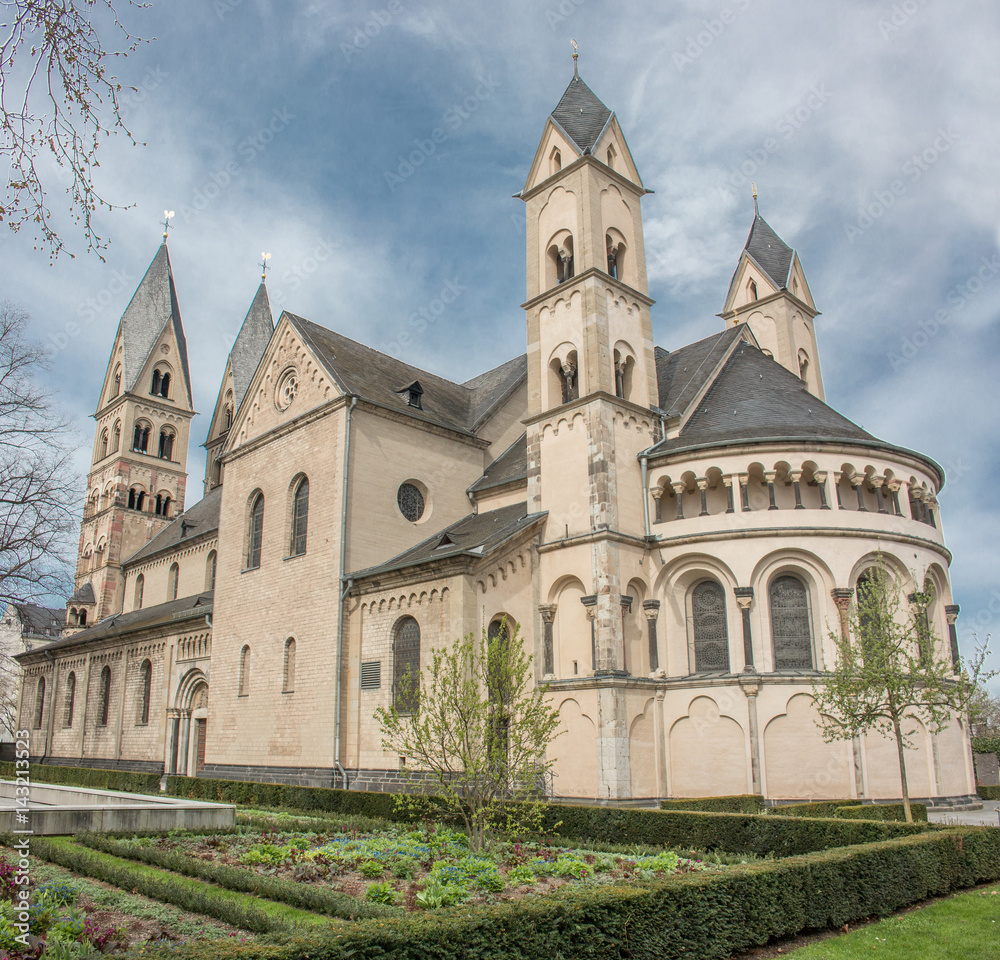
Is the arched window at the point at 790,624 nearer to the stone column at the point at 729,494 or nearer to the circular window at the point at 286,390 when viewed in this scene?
the stone column at the point at 729,494

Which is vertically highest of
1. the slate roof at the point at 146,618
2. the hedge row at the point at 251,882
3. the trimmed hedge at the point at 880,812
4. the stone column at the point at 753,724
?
the slate roof at the point at 146,618

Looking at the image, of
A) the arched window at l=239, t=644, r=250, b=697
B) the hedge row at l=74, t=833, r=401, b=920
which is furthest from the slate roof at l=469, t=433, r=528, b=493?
the hedge row at l=74, t=833, r=401, b=920

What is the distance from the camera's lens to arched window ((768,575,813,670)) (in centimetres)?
2197

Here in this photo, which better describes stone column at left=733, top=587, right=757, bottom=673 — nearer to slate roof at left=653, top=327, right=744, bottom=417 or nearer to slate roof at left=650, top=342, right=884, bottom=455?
slate roof at left=650, top=342, right=884, bottom=455

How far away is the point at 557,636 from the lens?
24031 millimetres

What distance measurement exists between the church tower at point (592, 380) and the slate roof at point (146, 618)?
1649cm

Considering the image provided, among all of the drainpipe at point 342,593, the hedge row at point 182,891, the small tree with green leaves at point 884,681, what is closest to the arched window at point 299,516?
the drainpipe at point 342,593

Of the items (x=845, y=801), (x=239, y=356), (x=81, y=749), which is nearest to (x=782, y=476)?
(x=845, y=801)

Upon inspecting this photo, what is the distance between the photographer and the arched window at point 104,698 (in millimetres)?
40281

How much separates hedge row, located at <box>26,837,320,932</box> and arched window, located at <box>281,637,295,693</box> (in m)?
12.6

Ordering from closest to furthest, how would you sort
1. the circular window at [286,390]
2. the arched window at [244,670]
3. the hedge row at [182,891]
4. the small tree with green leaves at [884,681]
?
1. the hedge row at [182,891]
2. the small tree with green leaves at [884,681]
3. the arched window at [244,670]
4. the circular window at [286,390]

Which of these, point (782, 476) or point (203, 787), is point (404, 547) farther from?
point (782, 476)

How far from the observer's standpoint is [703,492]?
78.0 ft

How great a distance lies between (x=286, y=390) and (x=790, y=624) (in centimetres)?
1951
